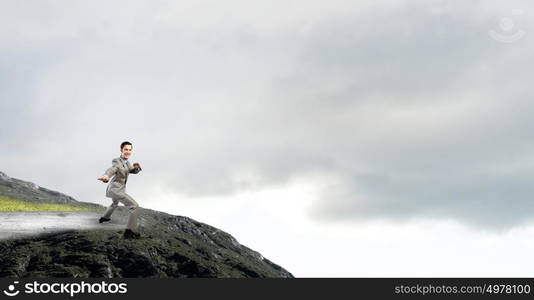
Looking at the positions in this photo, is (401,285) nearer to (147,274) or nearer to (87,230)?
(147,274)

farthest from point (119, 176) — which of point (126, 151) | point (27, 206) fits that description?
point (27, 206)

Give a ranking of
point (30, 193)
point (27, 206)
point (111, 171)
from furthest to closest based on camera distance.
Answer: point (30, 193), point (27, 206), point (111, 171)

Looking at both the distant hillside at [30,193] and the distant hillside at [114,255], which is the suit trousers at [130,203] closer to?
the distant hillside at [114,255]

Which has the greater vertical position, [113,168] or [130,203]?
[113,168]

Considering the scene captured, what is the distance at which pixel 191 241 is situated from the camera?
45312 mm

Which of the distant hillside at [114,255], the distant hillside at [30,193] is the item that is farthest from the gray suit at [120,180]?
the distant hillside at [30,193]

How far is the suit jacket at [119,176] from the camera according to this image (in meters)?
22.5

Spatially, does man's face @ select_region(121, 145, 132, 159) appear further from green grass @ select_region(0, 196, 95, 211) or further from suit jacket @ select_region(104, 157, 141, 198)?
green grass @ select_region(0, 196, 95, 211)

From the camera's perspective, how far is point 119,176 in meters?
22.6

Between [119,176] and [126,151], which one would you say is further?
[119,176]

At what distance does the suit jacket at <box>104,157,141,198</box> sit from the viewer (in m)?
22.5

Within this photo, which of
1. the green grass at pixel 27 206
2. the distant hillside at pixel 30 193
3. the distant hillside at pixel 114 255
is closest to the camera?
the distant hillside at pixel 114 255

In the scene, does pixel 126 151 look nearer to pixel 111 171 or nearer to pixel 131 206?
pixel 111 171

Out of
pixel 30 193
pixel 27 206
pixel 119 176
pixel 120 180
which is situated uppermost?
pixel 30 193
